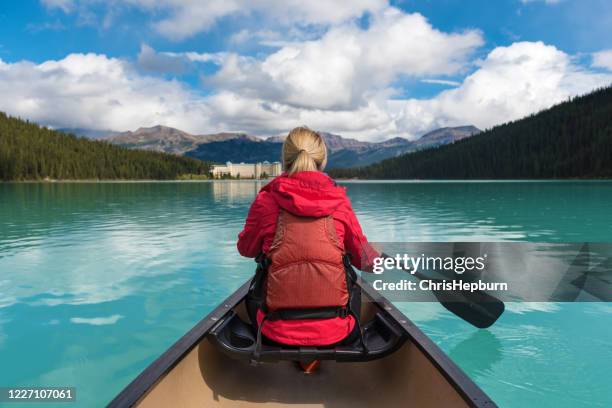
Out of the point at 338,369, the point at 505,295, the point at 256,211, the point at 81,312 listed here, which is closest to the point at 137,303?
the point at 81,312

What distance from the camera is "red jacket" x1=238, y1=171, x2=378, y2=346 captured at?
3.55m

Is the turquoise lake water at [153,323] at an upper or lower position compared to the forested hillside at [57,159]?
lower

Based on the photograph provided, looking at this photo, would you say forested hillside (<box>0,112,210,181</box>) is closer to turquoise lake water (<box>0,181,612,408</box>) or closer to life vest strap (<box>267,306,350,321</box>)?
turquoise lake water (<box>0,181,612,408</box>)

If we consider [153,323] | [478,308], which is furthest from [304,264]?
[153,323]

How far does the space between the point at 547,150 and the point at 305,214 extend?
185m

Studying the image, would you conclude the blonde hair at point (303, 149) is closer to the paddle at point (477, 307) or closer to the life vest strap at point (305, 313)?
the life vest strap at point (305, 313)

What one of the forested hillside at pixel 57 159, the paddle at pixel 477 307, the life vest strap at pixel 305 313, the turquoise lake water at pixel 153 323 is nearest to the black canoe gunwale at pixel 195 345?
the life vest strap at pixel 305 313

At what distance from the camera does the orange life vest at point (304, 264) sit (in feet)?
11.7

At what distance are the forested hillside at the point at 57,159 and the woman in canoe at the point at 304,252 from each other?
166348 millimetres

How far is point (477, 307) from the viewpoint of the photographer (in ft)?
26.4

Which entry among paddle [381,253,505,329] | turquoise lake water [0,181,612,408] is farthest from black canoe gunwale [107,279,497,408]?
paddle [381,253,505,329]

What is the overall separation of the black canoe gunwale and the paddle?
12.9ft

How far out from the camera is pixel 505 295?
10500mm

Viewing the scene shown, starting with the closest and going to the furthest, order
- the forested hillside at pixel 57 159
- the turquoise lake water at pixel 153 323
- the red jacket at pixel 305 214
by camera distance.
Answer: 1. the red jacket at pixel 305 214
2. the turquoise lake water at pixel 153 323
3. the forested hillside at pixel 57 159
